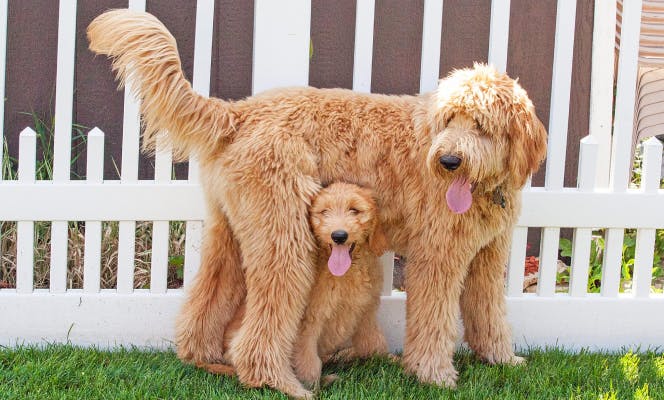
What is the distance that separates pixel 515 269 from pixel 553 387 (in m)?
0.77

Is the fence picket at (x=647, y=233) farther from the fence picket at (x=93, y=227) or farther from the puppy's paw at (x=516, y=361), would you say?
the fence picket at (x=93, y=227)

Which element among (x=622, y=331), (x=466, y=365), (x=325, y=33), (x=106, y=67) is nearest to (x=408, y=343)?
(x=466, y=365)

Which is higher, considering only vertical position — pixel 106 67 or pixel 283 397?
pixel 106 67

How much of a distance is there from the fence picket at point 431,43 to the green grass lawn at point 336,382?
4.29 ft

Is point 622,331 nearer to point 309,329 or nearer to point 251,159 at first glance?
point 309,329

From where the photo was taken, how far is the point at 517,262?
13.8ft

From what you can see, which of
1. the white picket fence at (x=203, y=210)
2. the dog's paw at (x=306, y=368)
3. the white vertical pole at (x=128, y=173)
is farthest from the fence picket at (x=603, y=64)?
the white vertical pole at (x=128, y=173)

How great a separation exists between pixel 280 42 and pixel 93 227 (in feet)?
4.04

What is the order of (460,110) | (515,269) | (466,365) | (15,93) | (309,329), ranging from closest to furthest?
(460,110), (309,329), (466,365), (515,269), (15,93)

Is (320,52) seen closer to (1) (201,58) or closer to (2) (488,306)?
(1) (201,58)

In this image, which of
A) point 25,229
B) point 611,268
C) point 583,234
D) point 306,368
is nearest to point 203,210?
point 25,229

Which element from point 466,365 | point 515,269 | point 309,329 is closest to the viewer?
point 309,329

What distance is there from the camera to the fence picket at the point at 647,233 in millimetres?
4215

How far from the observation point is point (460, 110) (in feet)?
10.4
